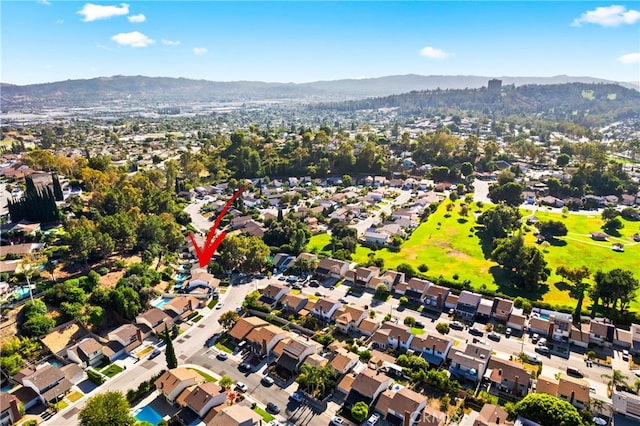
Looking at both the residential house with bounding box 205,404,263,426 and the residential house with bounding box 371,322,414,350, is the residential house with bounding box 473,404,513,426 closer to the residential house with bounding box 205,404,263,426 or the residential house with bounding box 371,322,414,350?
the residential house with bounding box 371,322,414,350

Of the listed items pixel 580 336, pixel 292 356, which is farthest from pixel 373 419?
pixel 580 336

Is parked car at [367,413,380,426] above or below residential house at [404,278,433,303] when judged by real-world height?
below

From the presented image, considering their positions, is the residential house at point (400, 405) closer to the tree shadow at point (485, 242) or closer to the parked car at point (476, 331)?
the parked car at point (476, 331)

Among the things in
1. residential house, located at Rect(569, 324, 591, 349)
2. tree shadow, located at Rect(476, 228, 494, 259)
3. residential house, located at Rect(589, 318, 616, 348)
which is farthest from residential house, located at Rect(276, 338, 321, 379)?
tree shadow, located at Rect(476, 228, 494, 259)

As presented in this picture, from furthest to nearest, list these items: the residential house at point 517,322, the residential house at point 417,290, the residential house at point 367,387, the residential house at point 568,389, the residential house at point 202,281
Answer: the residential house at point 202,281, the residential house at point 417,290, the residential house at point 517,322, the residential house at point 367,387, the residential house at point 568,389

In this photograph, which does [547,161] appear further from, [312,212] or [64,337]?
[64,337]

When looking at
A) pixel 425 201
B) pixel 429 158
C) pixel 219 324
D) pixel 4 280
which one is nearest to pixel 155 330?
pixel 219 324

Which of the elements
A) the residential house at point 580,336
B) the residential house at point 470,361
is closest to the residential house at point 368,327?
the residential house at point 470,361
